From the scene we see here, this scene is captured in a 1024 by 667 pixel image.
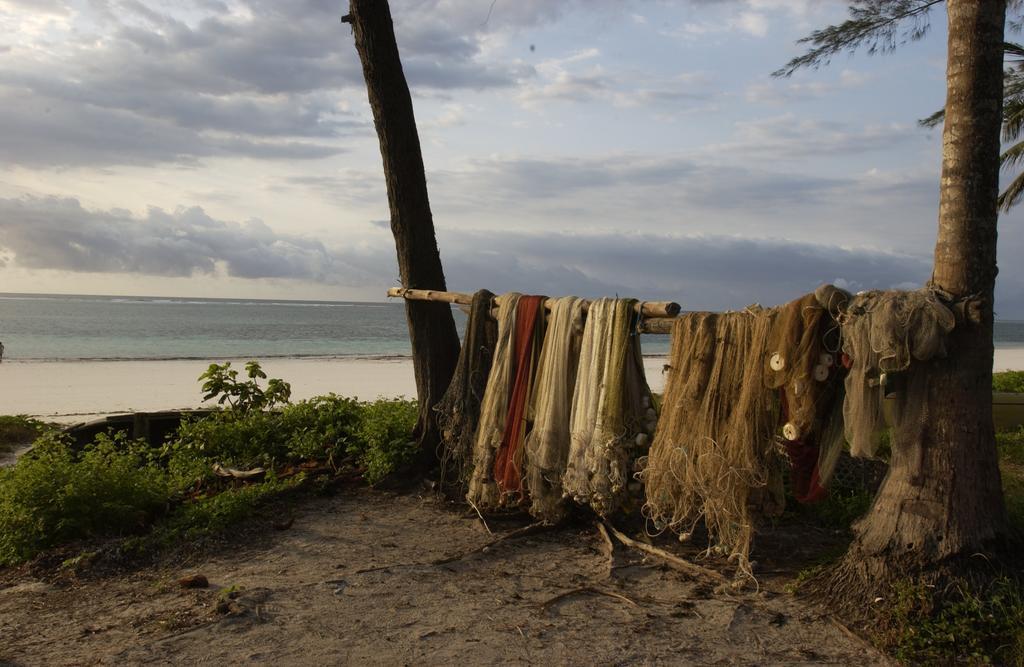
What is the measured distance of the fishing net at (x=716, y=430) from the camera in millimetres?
4785

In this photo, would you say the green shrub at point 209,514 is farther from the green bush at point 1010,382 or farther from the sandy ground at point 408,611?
the green bush at point 1010,382

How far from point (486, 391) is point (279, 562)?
192 centimetres

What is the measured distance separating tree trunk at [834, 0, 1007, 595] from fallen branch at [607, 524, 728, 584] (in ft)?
2.87

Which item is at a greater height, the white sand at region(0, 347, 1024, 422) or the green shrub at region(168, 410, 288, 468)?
the green shrub at region(168, 410, 288, 468)

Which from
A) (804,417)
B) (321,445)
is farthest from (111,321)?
(804,417)

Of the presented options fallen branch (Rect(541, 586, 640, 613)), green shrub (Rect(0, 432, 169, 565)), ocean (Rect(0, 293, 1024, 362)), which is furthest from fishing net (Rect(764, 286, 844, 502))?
ocean (Rect(0, 293, 1024, 362))

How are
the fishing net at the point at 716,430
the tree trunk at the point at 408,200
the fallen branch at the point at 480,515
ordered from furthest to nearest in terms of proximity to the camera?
the tree trunk at the point at 408,200 → the fallen branch at the point at 480,515 → the fishing net at the point at 716,430

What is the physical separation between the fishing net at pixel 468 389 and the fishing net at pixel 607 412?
3.35ft

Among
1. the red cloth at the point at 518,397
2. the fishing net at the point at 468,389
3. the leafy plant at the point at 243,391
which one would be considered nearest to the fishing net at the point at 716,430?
the red cloth at the point at 518,397

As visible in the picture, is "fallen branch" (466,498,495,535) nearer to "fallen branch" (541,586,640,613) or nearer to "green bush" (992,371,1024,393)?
"fallen branch" (541,586,640,613)

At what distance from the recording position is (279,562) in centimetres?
520

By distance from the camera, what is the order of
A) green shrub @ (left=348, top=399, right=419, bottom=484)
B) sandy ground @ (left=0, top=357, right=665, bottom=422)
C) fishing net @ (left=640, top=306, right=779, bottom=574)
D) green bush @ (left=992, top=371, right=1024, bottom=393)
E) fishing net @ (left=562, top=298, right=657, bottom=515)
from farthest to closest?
sandy ground @ (left=0, top=357, right=665, bottom=422)
green bush @ (left=992, top=371, right=1024, bottom=393)
green shrub @ (left=348, top=399, right=419, bottom=484)
fishing net @ (left=562, top=298, right=657, bottom=515)
fishing net @ (left=640, top=306, right=779, bottom=574)

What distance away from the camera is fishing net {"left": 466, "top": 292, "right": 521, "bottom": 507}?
608 centimetres

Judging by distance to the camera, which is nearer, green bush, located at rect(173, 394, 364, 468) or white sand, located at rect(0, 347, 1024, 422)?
green bush, located at rect(173, 394, 364, 468)
